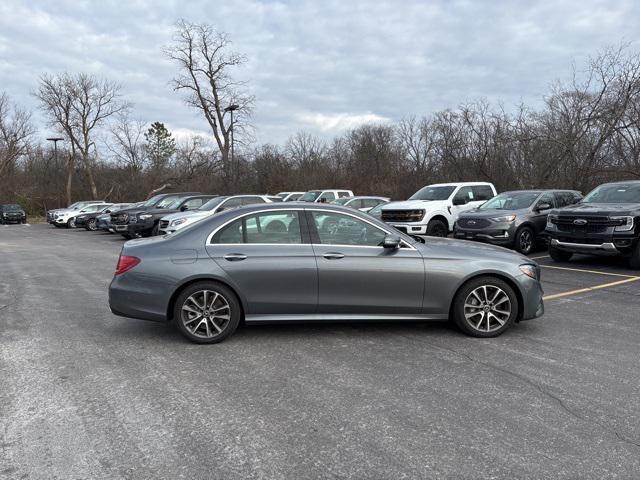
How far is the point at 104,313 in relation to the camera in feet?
23.0

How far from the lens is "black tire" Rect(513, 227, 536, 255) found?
12734 millimetres

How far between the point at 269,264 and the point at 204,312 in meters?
0.85

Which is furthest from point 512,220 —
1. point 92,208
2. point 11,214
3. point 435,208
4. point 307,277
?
point 11,214

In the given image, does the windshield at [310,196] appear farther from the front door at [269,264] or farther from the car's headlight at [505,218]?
the front door at [269,264]

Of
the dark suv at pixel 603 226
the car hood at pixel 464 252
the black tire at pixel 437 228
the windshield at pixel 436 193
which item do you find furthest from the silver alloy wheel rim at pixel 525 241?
the car hood at pixel 464 252

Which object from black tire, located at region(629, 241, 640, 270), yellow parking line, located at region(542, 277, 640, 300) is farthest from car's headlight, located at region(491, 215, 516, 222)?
yellow parking line, located at region(542, 277, 640, 300)

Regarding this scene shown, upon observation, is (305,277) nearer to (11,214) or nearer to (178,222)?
(178,222)

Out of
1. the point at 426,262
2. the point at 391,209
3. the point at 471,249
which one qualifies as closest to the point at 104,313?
the point at 426,262

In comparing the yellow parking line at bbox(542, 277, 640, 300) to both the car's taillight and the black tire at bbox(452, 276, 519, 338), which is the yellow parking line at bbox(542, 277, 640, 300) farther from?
the car's taillight

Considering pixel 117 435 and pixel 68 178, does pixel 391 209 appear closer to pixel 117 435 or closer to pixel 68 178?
pixel 117 435

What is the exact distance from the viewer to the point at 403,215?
1517 cm

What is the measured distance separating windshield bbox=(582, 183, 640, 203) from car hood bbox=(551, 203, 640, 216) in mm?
432

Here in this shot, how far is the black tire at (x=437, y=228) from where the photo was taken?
15.1 metres

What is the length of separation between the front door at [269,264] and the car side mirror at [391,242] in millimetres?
789
